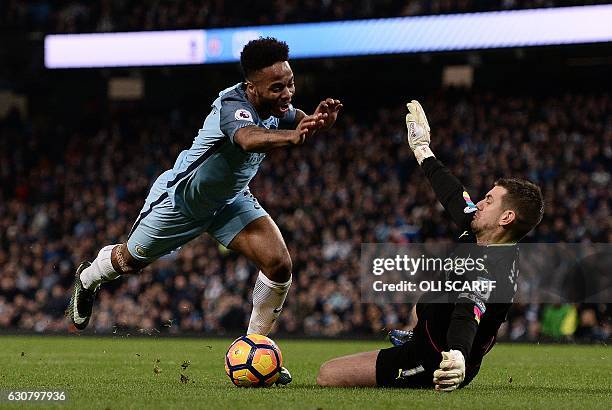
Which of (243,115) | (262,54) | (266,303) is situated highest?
(262,54)

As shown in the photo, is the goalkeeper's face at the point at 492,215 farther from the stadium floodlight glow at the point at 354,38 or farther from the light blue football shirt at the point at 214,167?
the stadium floodlight glow at the point at 354,38

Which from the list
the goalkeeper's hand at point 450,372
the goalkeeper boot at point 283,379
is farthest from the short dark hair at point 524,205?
the goalkeeper boot at point 283,379

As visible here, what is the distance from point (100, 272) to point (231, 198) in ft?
4.59

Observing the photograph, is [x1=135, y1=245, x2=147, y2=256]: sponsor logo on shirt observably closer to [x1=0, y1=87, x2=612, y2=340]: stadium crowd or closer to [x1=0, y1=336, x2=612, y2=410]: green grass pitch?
[x1=0, y1=336, x2=612, y2=410]: green grass pitch

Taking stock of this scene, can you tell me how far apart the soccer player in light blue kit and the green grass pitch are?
34.6 inches

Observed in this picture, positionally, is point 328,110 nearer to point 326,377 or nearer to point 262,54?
point 262,54

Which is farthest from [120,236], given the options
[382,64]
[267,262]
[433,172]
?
[433,172]

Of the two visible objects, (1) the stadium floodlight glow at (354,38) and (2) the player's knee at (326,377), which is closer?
(2) the player's knee at (326,377)

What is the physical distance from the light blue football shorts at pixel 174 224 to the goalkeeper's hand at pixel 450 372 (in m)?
2.60

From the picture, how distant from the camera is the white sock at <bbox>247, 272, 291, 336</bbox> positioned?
7.80 meters

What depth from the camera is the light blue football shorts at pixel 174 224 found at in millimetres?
7883

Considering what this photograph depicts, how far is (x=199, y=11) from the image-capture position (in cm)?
2492

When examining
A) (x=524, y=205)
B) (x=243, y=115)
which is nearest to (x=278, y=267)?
(x=243, y=115)

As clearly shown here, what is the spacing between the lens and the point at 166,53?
2466 centimetres
